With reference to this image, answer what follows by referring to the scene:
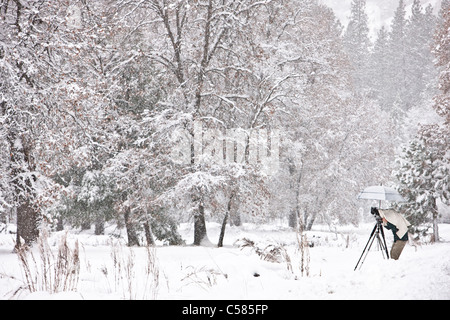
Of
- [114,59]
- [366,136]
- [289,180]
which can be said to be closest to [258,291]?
[114,59]

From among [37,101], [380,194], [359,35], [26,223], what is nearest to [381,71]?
[359,35]

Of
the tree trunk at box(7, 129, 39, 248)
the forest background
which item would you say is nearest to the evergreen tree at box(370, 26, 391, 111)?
the forest background

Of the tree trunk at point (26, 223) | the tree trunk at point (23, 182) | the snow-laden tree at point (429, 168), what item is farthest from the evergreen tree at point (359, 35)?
the tree trunk at point (26, 223)

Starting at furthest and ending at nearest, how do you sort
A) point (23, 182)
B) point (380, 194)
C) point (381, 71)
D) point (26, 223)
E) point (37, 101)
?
point (381, 71) < point (26, 223) < point (23, 182) < point (37, 101) < point (380, 194)

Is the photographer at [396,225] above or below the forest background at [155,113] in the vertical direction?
below

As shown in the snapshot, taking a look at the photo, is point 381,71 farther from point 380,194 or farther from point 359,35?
point 380,194

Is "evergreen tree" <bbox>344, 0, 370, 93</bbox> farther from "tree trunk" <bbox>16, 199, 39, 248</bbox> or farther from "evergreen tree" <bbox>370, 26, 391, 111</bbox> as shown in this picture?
"tree trunk" <bbox>16, 199, 39, 248</bbox>

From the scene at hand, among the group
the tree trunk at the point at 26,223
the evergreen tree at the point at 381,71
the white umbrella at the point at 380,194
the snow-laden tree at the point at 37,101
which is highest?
the evergreen tree at the point at 381,71

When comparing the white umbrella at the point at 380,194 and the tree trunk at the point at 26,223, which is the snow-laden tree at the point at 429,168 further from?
the tree trunk at the point at 26,223

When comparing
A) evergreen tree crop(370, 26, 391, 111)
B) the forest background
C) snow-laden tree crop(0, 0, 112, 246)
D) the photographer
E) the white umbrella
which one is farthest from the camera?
evergreen tree crop(370, 26, 391, 111)

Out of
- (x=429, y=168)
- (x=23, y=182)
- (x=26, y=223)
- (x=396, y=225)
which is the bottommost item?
(x=26, y=223)

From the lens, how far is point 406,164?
47.4 ft

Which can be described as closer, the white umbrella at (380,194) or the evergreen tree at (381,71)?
the white umbrella at (380,194)
